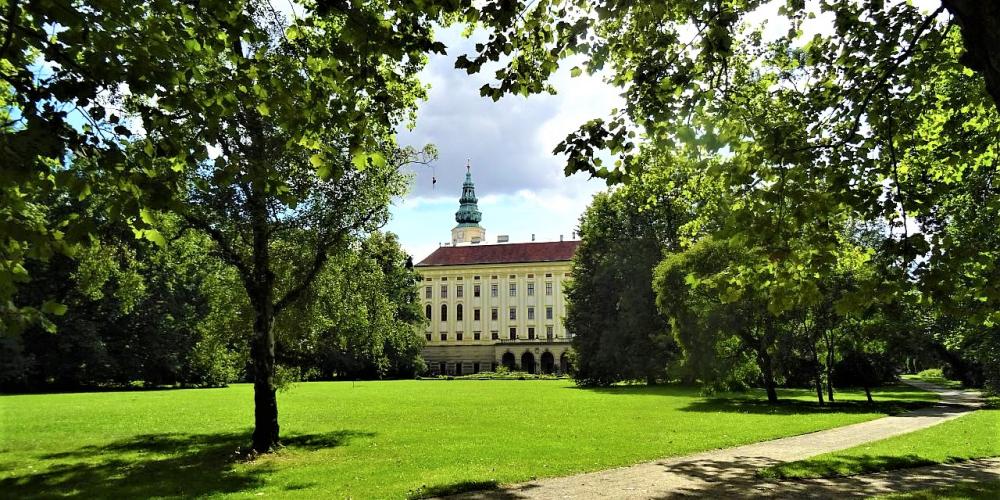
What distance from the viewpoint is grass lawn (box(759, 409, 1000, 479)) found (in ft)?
36.4

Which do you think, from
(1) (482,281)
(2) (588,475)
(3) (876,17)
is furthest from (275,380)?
(1) (482,281)

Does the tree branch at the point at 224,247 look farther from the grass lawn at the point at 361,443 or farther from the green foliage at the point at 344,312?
the grass lawn at the point at 361,443

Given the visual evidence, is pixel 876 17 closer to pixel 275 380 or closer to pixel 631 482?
pixel 631 482

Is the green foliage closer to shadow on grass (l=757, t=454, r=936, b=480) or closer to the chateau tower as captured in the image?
shadow on grass (l=757, t=454, r=936, b=480)

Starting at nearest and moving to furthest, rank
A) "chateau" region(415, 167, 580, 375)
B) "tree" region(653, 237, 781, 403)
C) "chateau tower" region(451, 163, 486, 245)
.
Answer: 1. "tree" region(653, 237, 781, 403)
2. "chateau" region(415, 167, 580, 375)
3. "chateau tower" region(451, 163, 486, 245)

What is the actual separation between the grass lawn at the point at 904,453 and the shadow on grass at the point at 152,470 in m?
8.72

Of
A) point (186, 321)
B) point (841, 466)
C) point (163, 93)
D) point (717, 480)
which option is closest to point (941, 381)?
point (841, 466)

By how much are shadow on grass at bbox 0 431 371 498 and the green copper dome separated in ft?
366

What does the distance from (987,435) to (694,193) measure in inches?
431

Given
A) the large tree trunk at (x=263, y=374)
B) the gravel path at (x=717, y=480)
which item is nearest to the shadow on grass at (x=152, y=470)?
the large tree trunk at (x=263, y=374)

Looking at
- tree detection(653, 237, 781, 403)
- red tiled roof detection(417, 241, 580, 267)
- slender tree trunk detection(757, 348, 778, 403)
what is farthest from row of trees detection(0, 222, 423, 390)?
red tiled roof detection(417, 241, 580, 267)

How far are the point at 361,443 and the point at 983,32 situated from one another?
48.7 feet

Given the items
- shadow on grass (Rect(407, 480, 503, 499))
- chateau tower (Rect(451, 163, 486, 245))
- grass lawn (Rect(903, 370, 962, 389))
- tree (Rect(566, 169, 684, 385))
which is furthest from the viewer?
chateau tower (Rect(451, 163, 486, 245))

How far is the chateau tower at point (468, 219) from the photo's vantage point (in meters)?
123
